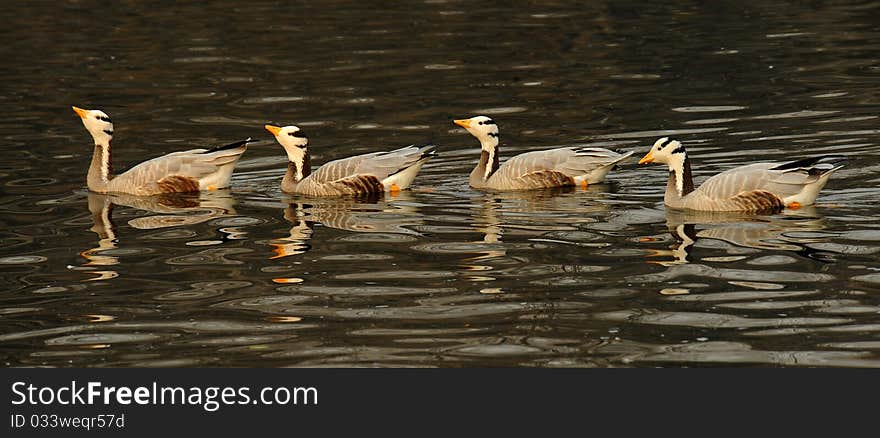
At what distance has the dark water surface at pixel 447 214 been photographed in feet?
41.9

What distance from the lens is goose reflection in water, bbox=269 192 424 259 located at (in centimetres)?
1714

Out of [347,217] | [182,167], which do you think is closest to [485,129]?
[347,217]

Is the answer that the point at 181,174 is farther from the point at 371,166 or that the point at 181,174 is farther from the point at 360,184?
the point at 371,166

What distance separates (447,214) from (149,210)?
4017 millimetres

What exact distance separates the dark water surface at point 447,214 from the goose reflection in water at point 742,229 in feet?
0.21

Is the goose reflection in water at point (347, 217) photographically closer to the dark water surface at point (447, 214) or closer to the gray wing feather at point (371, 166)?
the dark water surface at point (447, 214)

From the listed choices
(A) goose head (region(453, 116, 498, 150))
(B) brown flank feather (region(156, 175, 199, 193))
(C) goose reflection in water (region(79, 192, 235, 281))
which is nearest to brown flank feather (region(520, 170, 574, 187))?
(A) goose head (region(453, 116, 498, 150))

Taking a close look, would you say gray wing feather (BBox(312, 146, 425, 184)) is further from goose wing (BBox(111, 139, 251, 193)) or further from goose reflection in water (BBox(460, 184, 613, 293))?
goose wing (BBox(111, 139, 251, 193))

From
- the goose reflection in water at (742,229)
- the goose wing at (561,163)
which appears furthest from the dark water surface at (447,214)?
the goose wing at (561,163)

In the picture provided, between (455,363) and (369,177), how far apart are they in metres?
8.63

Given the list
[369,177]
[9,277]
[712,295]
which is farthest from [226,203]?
[712,295]

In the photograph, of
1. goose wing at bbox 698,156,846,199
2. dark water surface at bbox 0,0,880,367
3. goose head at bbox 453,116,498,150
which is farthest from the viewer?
goose head at bbox 453,116,498,150

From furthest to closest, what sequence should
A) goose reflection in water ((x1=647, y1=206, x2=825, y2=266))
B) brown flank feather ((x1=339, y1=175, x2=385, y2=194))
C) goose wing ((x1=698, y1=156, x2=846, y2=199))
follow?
brown flank feather ((x1=339, y1=175, x2=385, y2=194)), goose wing ((x1=698, y1=156, x2=846, y2=199)), goose reflection in water ((x1=647, y1=206, x2=825, y2=266))

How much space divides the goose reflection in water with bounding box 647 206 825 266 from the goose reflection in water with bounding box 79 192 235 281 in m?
5.65
